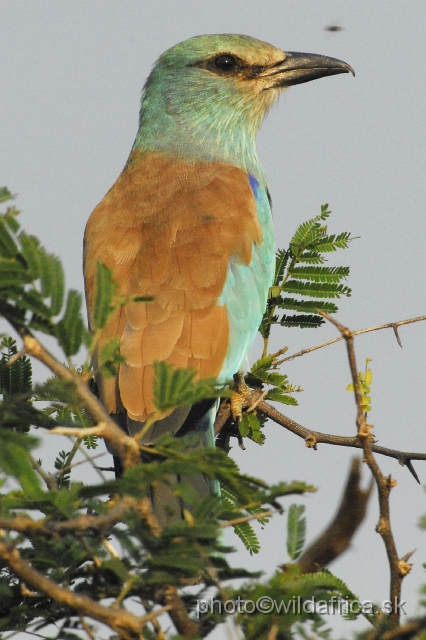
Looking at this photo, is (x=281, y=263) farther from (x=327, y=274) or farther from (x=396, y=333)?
(x=396, y=333)

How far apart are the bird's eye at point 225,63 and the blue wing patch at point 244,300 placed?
5.66 ft

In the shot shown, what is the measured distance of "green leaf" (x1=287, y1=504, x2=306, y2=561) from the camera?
268 cm

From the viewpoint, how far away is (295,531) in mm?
2688

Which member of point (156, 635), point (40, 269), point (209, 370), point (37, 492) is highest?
point (40, 269)

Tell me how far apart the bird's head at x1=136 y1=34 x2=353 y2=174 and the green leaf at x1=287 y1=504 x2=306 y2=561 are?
3.78 m

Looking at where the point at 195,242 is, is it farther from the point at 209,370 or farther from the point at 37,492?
the point at 37,492

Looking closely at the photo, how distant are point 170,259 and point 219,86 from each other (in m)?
2.27

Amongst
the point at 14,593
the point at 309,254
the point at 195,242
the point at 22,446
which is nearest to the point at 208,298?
the point at 195,242

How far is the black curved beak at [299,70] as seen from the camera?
20.9 ft

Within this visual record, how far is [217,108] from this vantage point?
6336 millimetres

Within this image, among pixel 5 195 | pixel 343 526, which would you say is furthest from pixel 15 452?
pixel 343 526

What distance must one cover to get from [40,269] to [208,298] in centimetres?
210

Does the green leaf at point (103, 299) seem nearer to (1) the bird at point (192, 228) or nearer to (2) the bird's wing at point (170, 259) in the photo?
(1) the bird at point (192, 228)

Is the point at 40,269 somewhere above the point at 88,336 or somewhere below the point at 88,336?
above
